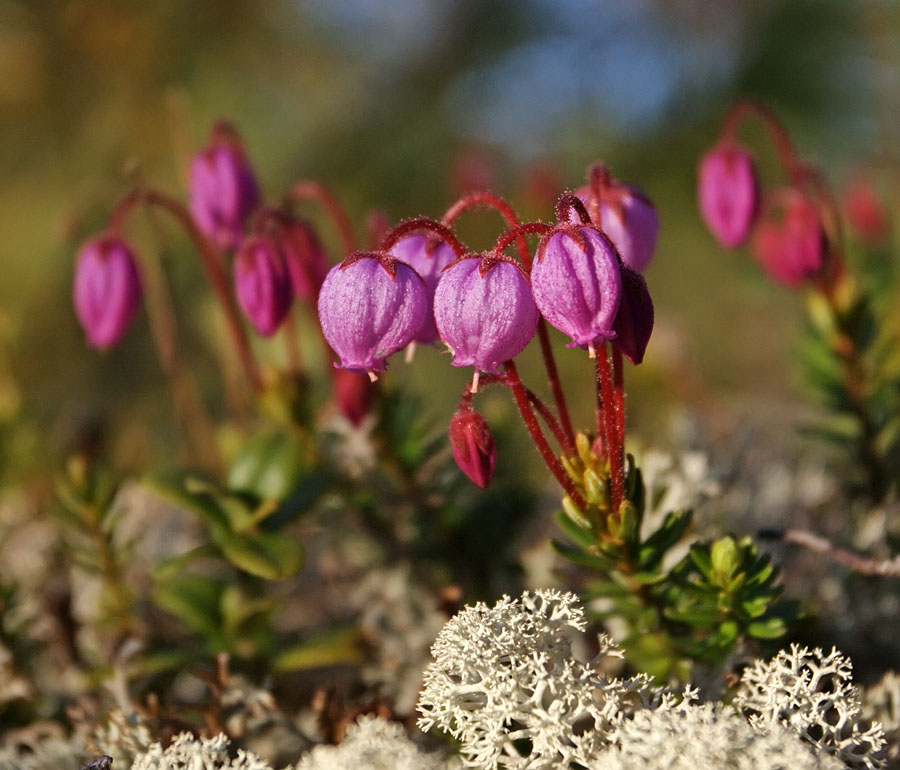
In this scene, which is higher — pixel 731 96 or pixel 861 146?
pixel 731 96

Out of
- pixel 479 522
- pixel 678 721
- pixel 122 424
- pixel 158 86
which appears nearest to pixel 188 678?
pixel 479 522

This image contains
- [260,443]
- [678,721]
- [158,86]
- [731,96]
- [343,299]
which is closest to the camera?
[678,721]

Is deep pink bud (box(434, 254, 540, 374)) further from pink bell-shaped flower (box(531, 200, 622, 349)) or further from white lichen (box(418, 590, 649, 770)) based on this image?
white lichen (box(418, 590, 649, 770))

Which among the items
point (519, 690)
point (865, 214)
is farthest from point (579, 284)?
point (865, 214)

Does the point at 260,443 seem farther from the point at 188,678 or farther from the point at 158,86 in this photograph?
the point at 158,86

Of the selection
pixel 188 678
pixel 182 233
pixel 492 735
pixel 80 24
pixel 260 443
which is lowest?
pixel 188 678

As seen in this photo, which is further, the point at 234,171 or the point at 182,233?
the point at 182,233

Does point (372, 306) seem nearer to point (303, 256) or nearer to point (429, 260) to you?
point (429, 260)

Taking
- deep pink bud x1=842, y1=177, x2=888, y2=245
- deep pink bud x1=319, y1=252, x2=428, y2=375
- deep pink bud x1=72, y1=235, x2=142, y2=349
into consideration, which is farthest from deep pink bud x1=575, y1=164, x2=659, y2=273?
deep pink bud x1=842, y1=177, x2=888, y2=245
